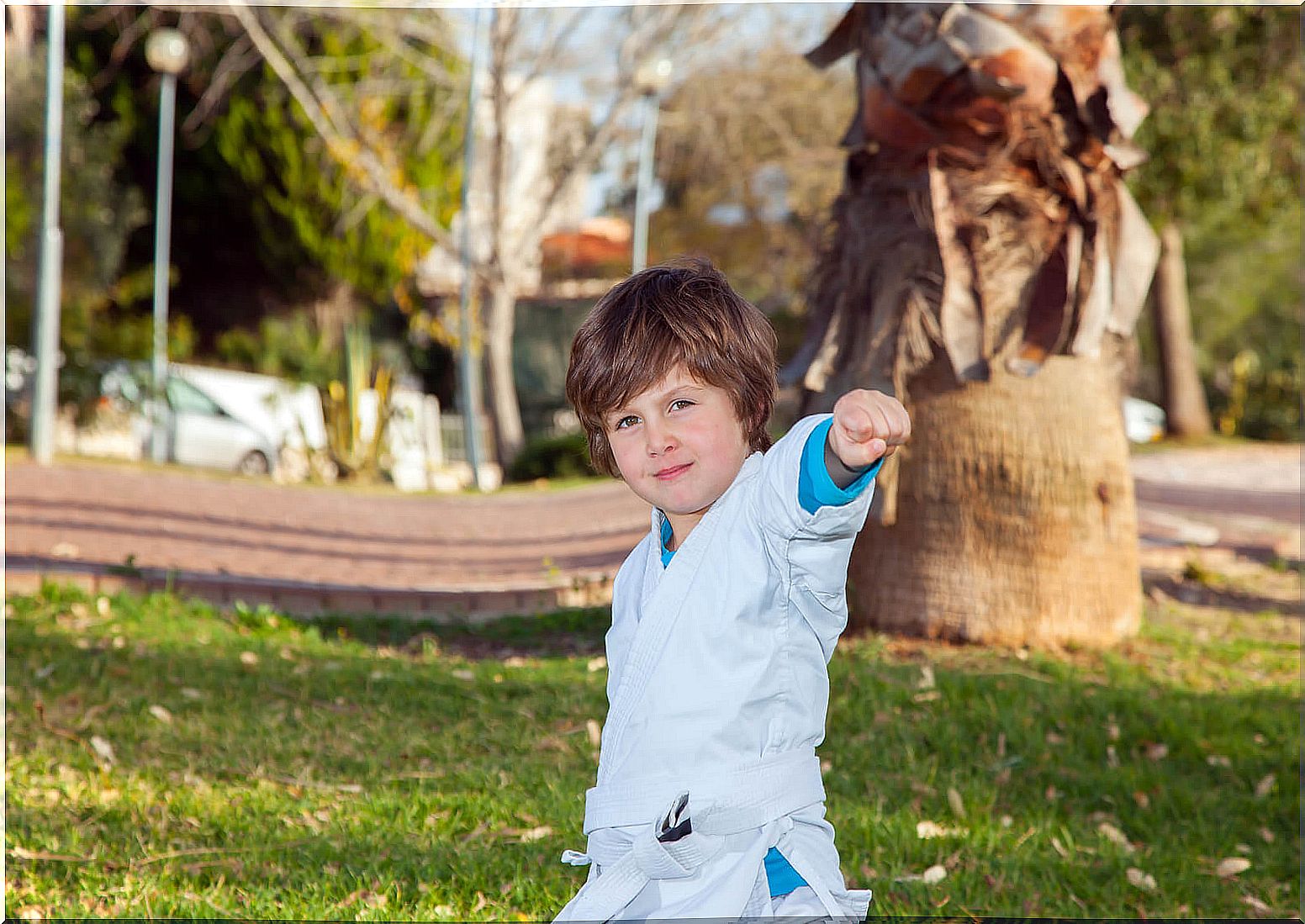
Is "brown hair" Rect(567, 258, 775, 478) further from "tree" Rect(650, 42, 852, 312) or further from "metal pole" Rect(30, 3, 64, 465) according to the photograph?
"tree" Rect(650, 42, 852, 312)

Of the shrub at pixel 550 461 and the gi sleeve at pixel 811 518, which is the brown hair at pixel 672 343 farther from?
the shrub at pixel 550 461

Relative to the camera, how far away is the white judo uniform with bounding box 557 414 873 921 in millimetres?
1552

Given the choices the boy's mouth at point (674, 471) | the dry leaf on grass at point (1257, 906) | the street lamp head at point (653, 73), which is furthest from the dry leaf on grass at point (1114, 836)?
the street lamp head at point (653, 73)

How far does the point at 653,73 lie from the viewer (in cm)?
1248

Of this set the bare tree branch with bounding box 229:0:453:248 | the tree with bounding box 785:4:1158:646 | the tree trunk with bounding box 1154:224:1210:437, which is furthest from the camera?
the tree trunk with bounding box 1154:224:1210:437

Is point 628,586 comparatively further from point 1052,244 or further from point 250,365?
point 250,365

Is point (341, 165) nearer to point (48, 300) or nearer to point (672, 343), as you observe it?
point (48, 300)

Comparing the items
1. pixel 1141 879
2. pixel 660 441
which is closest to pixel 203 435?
pixel 1141 879

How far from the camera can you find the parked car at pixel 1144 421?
65.3 feet

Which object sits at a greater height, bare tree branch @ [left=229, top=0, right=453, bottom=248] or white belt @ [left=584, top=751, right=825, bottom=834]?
bare tree branch @ [left=229, top=0, right=453, bottom=248]

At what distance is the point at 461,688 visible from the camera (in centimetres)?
427

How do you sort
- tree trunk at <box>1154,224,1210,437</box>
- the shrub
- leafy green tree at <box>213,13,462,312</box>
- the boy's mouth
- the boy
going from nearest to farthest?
the boy < the boy's mouth < the shrub < leafy green tree at <box>213,13,462,312</box> < tree trunk at <box>1154,224,1210,437</box>

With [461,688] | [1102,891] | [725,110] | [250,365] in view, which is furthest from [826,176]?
[1102,891]

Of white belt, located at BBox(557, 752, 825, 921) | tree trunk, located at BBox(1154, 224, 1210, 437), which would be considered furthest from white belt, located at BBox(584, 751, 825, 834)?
tree trunk, located at BBox(1154, 224, 1210, 437)
